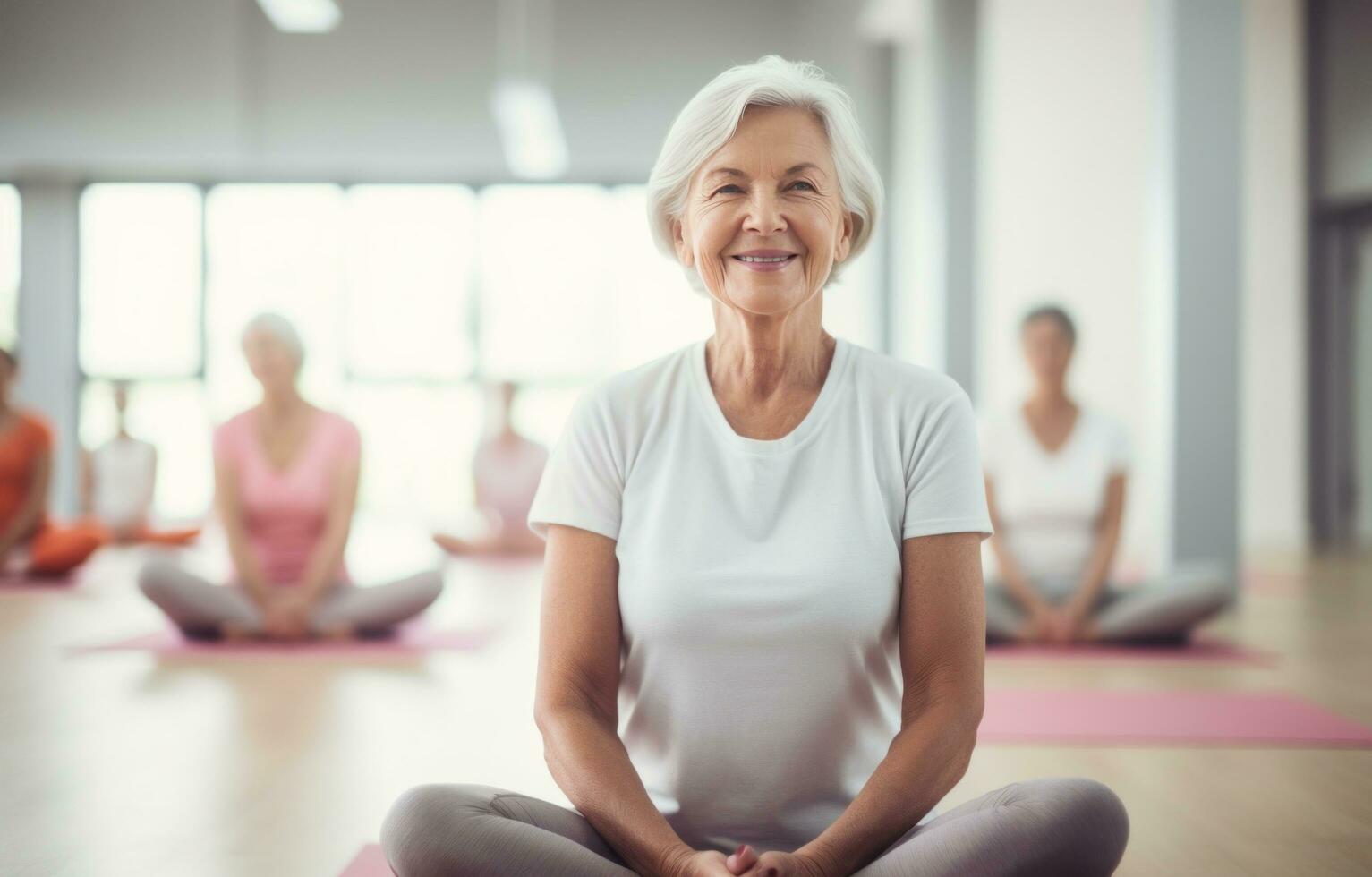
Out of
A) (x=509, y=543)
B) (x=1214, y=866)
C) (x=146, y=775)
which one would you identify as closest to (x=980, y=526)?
(x=1214, y=866)

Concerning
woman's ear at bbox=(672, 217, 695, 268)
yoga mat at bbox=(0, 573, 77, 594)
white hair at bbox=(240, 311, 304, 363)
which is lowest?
yoga mat at bbox=(0, 573, 77, 594)

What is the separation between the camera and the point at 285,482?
4020mm

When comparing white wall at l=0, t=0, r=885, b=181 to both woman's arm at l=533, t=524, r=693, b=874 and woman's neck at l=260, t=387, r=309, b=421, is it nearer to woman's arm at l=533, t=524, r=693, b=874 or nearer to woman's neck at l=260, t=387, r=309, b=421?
woman's neck at l=260, t=387, r=309, b=421

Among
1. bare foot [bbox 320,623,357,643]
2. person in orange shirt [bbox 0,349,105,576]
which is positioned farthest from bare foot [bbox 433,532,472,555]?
Result: bare foot [bbox 320,623,357,643]

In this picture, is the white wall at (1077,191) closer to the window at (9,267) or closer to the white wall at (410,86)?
the white wall at (410,86)

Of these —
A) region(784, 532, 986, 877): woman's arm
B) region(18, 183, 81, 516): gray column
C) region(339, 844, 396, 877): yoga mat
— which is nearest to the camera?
region(784, 532, 986, 877): woman's arm

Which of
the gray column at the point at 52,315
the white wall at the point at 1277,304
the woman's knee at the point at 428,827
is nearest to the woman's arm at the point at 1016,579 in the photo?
the woman's knee at the point at 428,827

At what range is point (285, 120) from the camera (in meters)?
9.71

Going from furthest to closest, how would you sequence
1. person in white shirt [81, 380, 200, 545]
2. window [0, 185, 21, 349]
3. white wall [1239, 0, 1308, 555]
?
window [0, 185, 21, 349], white wall [1239, 0, 1308, 555], person in white shirt [81, 380, 200, 545]

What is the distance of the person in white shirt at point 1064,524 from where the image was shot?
3.92 metres

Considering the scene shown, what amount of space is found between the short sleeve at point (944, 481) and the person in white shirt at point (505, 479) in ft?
18.5

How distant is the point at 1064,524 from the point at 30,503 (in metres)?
4.55

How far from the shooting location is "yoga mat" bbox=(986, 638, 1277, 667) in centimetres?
Result: 371

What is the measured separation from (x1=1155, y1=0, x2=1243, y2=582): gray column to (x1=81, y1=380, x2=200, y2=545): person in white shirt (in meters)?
6.13
